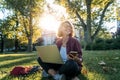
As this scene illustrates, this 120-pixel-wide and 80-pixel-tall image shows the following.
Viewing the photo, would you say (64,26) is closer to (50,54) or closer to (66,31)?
(66,31)

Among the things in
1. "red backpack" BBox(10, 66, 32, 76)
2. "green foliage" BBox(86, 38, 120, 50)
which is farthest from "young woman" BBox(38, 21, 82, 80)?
"green foliage" BBox(86, 38, 120, 50)

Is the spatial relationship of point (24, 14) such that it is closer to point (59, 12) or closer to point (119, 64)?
point (59, 12)

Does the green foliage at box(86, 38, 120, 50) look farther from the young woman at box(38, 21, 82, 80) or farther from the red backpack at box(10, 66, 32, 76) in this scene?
the young woman at box(38, 21, 82, 80)

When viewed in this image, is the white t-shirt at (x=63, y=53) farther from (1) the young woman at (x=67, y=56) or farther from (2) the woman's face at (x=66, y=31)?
(2) the woman's face at (x=66, y=31)

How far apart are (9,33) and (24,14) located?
11.2 m

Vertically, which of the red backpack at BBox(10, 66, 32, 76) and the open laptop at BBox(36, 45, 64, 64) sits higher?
the open laptop at BBox(36, 45, 64, 64)

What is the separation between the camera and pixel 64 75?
6.80 m

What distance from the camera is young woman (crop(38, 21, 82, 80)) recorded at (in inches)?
263

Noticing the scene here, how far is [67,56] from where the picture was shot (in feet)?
22.7

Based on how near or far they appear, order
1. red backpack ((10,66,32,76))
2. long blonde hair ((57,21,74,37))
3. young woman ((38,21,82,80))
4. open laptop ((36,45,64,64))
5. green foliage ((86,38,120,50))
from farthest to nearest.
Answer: green foliage ((86,38,120,50))
red backpack ((10,66,32,76))
long blonde hair ((57,21,74,37))
open laptop ((36,45,64,64))
young woman ((38,21,82,80))

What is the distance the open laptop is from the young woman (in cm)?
15

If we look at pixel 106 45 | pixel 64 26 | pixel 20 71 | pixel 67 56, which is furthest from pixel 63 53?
pixel 106 45

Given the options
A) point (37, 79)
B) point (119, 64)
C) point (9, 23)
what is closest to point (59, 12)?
point (9, 23)

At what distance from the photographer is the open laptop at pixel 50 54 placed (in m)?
7.11
